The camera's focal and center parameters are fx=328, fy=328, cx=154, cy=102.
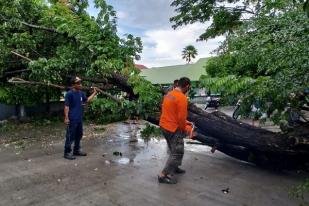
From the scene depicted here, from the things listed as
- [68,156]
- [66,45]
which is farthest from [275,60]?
[66,45]

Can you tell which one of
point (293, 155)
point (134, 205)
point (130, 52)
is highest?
point (130, 52)

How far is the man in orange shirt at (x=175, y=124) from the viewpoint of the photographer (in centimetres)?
505

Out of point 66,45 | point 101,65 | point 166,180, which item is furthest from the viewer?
point 66,45

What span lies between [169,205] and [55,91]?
905cm

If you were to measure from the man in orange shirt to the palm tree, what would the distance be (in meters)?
42.2

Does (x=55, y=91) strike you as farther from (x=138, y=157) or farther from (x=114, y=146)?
(x=138, y=157)

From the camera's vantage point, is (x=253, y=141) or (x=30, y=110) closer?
(x=253, y=141)

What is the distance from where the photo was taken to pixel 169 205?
421cm

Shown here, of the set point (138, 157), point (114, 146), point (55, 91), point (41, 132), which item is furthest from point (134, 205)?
point (55, 91)

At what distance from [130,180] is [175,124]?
1145mm

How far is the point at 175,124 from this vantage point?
16.9 feet

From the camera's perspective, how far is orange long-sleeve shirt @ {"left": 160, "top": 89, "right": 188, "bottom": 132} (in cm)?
501

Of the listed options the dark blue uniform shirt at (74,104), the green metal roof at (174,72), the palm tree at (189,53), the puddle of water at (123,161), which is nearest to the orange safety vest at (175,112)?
Answer: the puddle of water at (123,161)

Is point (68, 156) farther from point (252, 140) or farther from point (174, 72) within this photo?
point (174, 72)
